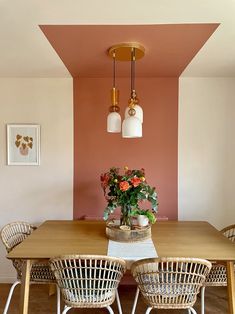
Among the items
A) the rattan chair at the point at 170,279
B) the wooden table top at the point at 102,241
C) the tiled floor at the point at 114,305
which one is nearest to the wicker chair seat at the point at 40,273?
the wooden table top at the point at 102,241

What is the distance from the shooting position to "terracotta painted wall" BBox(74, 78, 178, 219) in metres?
2.98

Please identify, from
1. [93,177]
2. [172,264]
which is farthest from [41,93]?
[172,264]

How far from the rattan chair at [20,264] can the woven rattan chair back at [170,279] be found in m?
0.79

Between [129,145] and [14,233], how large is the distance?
1.47m

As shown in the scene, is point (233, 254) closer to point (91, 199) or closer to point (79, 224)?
point (79, 224)

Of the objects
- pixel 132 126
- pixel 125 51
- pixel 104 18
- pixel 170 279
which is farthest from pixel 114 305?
pixel 104 18

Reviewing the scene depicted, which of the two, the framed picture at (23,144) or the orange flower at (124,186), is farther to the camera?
the framed picture at (23,144)

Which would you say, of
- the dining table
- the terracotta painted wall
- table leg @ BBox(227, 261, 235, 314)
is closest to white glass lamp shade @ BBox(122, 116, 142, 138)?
the dining table

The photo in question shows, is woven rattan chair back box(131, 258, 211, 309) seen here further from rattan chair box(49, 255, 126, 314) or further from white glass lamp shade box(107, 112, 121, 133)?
white glass lamp shade box(107, 112, 121, 133)

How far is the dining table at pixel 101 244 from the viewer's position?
5.74 ft

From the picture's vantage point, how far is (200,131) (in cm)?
298

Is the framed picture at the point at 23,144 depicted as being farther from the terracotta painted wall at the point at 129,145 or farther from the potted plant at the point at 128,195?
the potted plant at the point at 128,195

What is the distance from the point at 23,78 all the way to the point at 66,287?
2.29 m

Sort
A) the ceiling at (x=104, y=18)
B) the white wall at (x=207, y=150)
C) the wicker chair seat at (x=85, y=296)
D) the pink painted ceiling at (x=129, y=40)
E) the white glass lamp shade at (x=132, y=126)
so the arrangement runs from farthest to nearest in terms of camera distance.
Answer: the white wall at (x=207, y=150) < the white glass lamp shade at (x=132, y=126) < the pink painted ceiling at (x=129, y=40) < the wicker chair seat at (x=85, y=296) < the ceiling at (x=104, y=18)
